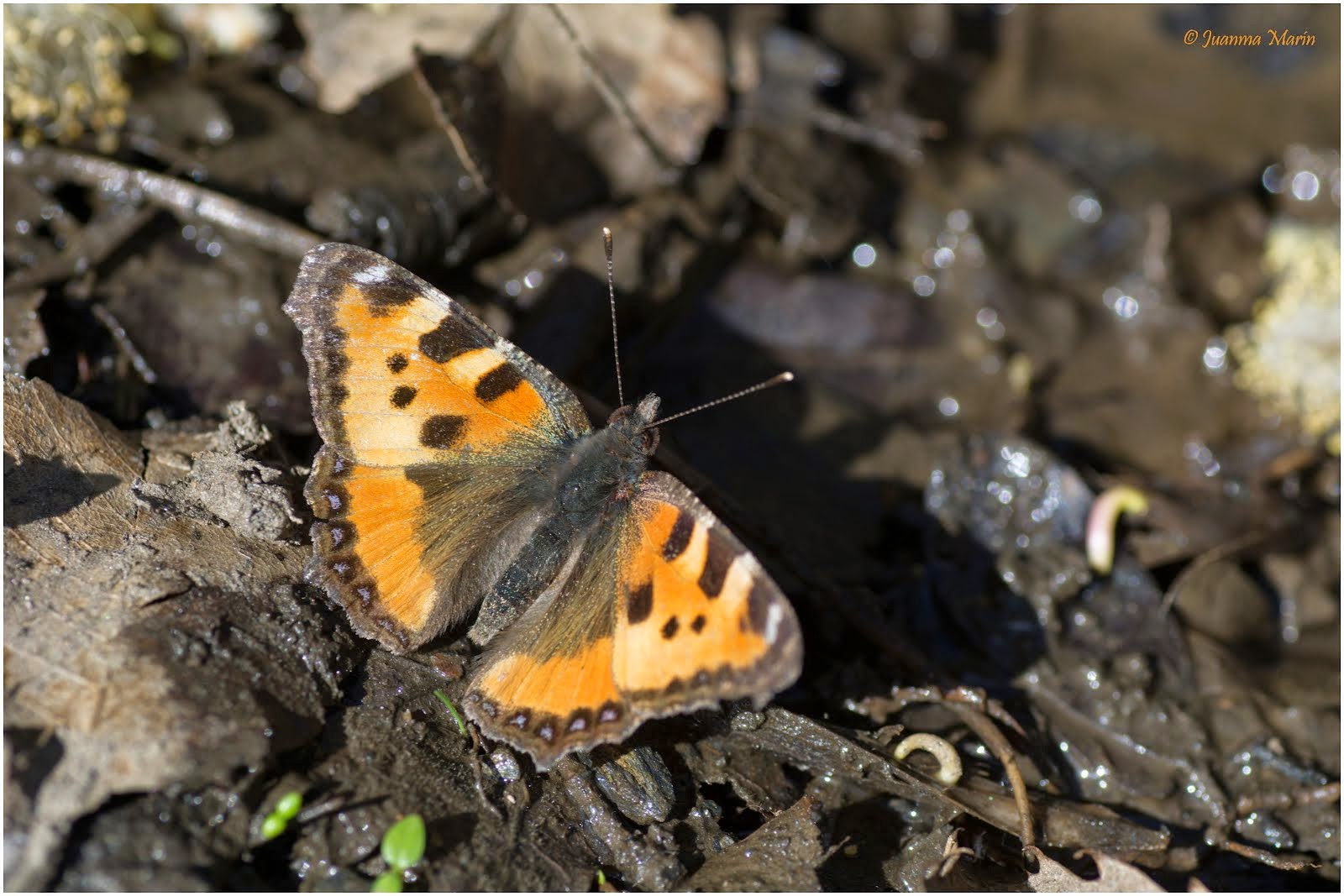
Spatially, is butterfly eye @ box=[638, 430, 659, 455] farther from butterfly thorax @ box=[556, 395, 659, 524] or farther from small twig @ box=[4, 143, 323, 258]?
small twig @ box=[4, 143, 323, 258]

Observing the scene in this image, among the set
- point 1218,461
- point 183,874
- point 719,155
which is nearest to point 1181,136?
point 1218,461

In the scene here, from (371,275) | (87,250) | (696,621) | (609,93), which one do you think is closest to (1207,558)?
(696,621)

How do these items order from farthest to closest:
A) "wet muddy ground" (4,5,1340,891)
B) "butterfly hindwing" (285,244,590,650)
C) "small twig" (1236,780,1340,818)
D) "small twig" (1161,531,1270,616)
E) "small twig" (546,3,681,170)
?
"small twig" (546,3,681,170) < "small twig" (1161,531,1270,616) < "small twig" (1236,780,1340,818) < "butterfly hindwing" (285,244,590,650) < "wet muddy ground" (4,5,1340,891)

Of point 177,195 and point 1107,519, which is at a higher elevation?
point 177,195

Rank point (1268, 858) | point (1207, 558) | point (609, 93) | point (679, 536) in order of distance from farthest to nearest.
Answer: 1. point (609, 93)
2. point (1207, 558)
3. point (1268, 858)
4. point (679, 536)

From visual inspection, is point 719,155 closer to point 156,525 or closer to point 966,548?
point 966,548

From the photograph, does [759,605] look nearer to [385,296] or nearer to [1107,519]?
[385,296]

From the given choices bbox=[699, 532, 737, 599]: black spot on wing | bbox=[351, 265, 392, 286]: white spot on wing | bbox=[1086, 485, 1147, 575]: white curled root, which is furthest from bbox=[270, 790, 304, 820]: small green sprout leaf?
bbox=[1086, 485, 1147, 575]: white curled root
